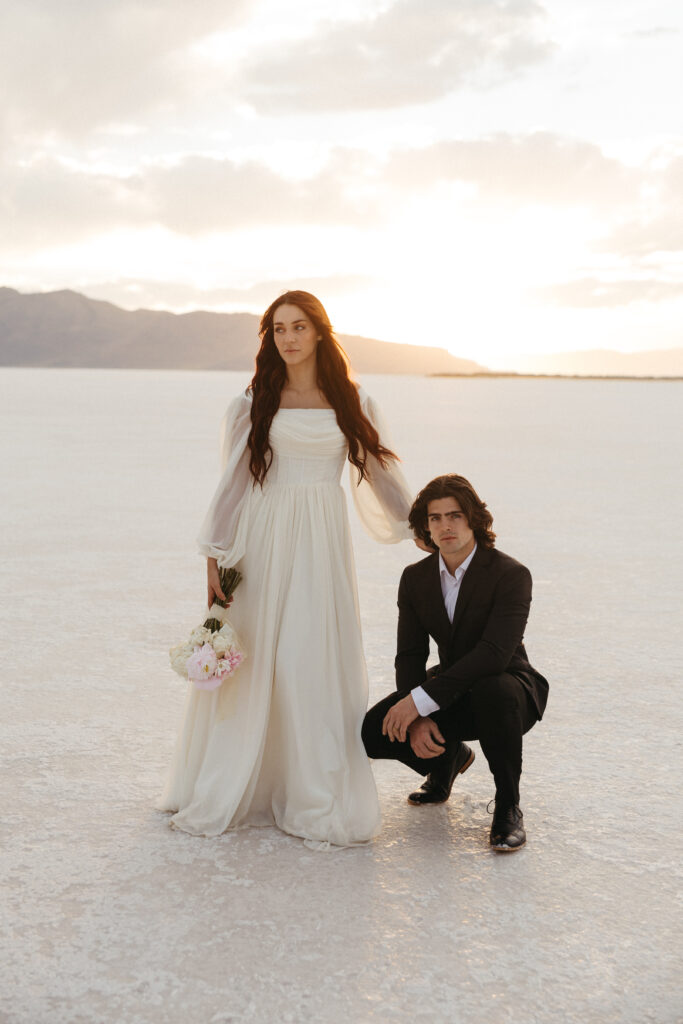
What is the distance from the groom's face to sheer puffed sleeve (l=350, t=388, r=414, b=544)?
24 cm

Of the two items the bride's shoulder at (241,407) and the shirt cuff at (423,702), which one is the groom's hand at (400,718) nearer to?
the shirt cuff at (423,702)

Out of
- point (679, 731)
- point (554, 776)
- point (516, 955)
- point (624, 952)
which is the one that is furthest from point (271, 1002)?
point (679, 731)

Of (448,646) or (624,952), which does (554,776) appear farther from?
(624,952)

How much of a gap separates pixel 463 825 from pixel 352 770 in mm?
448

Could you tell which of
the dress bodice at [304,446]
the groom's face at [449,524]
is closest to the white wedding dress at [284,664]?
the dress bodice at [304,446]

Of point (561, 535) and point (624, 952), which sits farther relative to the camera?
point (561, 535)

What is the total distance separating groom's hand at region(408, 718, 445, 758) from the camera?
3.56 m

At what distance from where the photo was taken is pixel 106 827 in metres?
3.65

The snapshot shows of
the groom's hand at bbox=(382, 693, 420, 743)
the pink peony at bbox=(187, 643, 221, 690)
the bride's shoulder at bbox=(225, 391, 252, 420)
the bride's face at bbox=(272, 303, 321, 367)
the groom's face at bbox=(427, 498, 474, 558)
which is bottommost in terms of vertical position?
the groom's hand at bbox=(382, 693, 420, 743)

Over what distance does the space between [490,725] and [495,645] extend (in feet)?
0.88

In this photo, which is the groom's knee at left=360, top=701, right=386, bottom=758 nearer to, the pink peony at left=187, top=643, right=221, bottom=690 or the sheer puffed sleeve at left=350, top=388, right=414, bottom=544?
the pink peony at left=187, top=643, right=221, bottom=690

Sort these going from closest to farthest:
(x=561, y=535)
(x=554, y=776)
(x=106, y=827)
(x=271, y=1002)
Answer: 1. (x=271, y=1002)
2. (x=106, y=827)
3. (x=554, y=776)
4. (x=561, y=535)

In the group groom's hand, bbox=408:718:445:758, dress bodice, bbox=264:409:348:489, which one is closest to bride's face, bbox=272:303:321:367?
dress bodice, bbox=264:409:348:489

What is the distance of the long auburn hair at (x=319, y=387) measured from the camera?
373 cm
